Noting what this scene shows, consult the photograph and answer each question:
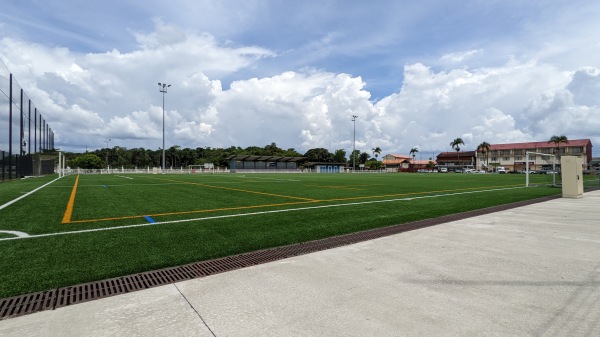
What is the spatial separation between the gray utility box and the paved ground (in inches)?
434

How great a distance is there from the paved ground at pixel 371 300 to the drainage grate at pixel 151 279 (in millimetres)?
204

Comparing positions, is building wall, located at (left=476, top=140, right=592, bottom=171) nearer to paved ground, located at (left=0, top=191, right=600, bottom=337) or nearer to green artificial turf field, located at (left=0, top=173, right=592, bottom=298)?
green artificial turf field, located at (left=0, top=173, right=592, bottom=298)

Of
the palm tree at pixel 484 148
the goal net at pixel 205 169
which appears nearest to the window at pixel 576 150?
the palm tree at pixel 484 148

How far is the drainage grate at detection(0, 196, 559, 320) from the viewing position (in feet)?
10.3

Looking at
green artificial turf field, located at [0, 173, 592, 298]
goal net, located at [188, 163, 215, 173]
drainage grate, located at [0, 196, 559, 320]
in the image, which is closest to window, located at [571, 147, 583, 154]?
goal net, located at [188, 163, 215, 173]

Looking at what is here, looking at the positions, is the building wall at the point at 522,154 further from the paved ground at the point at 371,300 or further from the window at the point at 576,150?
the paved ground at the point at 371,300

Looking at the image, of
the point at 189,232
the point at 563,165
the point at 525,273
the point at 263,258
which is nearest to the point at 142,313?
the point at 263,258

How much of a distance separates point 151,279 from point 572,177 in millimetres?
16563

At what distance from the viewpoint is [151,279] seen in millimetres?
3828

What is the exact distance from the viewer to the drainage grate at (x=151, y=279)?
3.13 metres

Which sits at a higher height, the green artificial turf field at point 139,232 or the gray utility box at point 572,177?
the gray utility box at point 572,177

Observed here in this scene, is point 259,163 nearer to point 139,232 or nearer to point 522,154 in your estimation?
point 139,232

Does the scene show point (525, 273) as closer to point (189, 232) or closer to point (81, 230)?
point (189, 232)

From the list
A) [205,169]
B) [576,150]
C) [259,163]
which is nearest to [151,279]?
[205,169]
